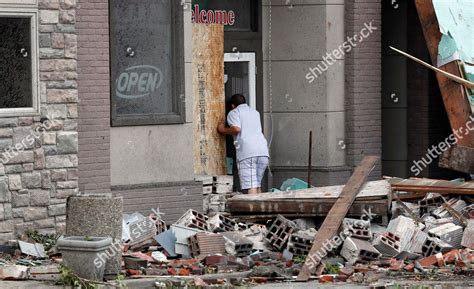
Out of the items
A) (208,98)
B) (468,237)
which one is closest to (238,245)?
(468,237)

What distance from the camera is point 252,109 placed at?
18.3 m

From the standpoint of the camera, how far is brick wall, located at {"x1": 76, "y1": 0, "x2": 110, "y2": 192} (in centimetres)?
1575

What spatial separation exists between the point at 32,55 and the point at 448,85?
6.38 meters

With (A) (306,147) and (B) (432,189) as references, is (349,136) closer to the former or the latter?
(A) (306,147)

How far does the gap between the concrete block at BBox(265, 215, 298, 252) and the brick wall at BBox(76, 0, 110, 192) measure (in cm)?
253

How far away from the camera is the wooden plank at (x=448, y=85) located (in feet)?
58.7

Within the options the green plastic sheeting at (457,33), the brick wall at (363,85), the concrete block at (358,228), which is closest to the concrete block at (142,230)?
the concrete block at (358,228)

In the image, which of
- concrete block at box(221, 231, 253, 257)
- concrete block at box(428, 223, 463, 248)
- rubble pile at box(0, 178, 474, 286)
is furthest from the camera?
concrete block at box(428, 223, 463, 248)

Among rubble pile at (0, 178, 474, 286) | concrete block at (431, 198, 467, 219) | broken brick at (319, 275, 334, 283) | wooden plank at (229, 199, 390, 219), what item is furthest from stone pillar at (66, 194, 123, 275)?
concrete block at (431, 198, 467, 219)

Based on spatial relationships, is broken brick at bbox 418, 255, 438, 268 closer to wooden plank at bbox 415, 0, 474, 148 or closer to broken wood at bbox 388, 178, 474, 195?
broken wood at bbox 388, 178, 474, 195

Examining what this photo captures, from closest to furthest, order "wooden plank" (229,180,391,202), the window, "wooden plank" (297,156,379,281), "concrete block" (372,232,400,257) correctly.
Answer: "wooden plank" (297,156,379,281), "concrete block" (372,232,400,257), "wooden plank" (229,180,391,202), the window

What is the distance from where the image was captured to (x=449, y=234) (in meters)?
14.9

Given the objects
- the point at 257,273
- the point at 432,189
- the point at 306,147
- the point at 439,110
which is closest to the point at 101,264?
the point at 257,273

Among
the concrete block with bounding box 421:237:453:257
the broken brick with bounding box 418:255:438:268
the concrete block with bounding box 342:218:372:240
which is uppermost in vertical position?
the concrete block with bounding box 342:218:372:240
